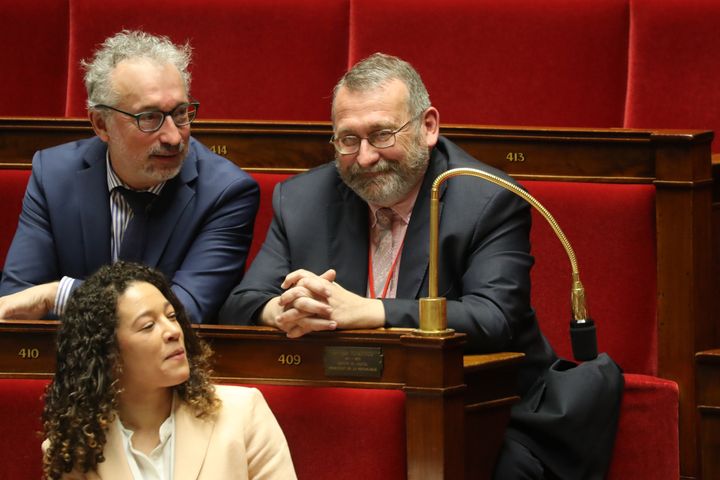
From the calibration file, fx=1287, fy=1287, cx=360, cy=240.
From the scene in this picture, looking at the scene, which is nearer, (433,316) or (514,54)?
(433,316)

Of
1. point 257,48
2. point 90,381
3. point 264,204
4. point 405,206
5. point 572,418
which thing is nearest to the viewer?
point 90,381

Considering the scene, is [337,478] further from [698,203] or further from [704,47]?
[704,47]

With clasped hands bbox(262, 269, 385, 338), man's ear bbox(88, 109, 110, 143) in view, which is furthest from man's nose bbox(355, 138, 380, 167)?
man's ear bbox(88, 109, 110, 143)

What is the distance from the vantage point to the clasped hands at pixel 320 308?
0.91 m

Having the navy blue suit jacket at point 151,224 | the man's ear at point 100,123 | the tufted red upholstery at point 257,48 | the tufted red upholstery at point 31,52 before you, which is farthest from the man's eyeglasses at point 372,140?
the tufted red upholstery at point 31,52

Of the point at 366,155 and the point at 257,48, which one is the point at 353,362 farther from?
the point at 257,48

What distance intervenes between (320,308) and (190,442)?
133mm

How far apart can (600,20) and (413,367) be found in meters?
0.60

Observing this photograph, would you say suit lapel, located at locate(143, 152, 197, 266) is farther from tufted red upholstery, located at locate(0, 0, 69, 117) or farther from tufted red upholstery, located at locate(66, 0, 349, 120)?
tufted red upholstery, located at locate(0, 0, 69, 117)

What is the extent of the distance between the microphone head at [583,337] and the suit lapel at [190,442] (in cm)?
27

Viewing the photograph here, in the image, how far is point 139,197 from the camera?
1.14 metres

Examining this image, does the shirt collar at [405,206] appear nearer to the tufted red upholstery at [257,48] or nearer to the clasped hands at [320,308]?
the clasped hands at [320,308]

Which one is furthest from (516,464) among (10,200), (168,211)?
(10,200)

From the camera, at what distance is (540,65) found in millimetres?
1356
